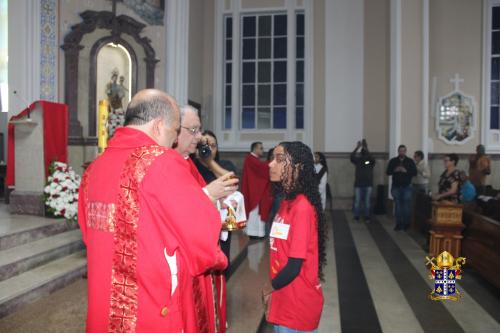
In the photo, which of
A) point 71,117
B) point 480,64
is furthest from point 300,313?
point 480,64

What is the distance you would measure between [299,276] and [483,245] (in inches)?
151

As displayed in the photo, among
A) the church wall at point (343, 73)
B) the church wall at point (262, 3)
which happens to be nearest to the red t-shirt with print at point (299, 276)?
the church wall at point (343, 73)

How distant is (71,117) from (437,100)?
8.55m

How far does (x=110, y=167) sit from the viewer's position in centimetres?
159

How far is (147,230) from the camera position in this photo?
149 cm

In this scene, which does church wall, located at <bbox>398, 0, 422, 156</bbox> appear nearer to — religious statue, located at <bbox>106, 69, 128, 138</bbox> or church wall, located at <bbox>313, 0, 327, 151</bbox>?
church wall, located at <bbox>313, 0, 327, 151</bbox>

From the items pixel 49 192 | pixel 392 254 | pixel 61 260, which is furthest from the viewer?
pixel 392 254

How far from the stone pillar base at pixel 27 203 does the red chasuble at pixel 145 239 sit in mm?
4503

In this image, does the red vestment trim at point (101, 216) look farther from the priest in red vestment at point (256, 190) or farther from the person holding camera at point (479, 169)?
the person holding camera at point (479, 169)

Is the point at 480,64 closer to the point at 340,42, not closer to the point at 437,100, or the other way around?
the point at 437,100

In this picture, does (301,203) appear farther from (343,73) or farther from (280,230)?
(343,73)

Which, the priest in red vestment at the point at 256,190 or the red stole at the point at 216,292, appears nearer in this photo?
the red stole at the point at 216,292

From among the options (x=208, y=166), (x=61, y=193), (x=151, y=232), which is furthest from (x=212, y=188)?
(x=61, y=193)

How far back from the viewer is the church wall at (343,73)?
453 inches
